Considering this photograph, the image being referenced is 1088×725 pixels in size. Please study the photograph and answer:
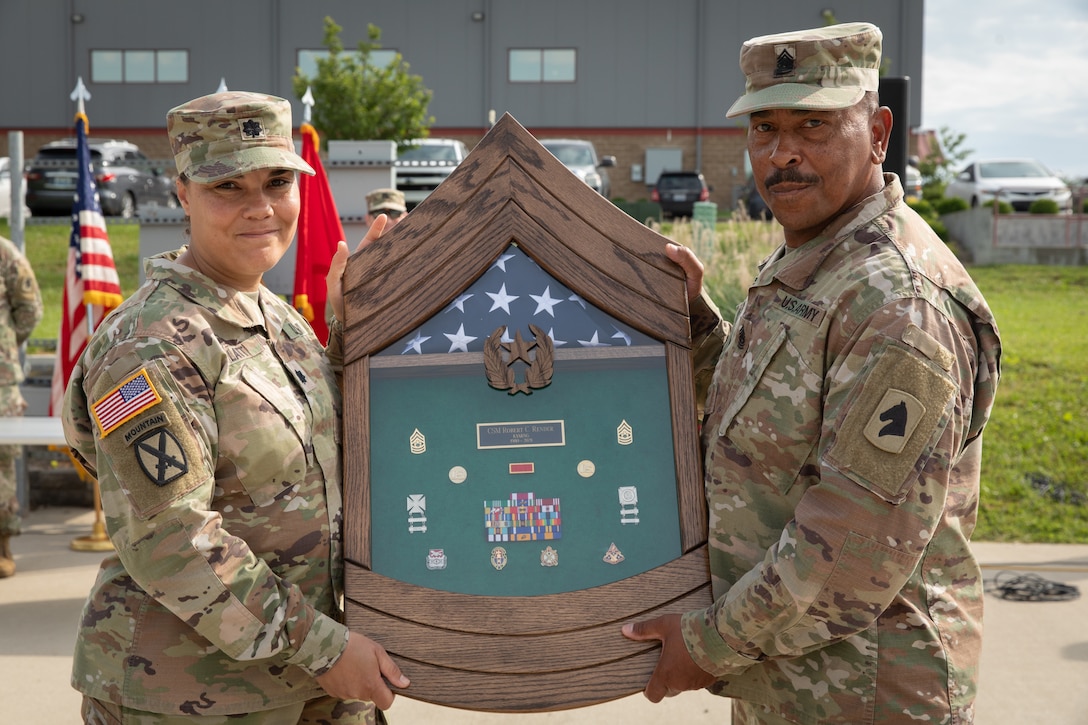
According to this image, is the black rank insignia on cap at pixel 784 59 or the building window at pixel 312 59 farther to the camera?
the building window at pixel 312 59

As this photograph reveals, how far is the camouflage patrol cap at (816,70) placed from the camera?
230cm

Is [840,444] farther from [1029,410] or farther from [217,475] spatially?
[1029,410]

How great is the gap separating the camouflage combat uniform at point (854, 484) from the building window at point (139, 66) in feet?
97.0

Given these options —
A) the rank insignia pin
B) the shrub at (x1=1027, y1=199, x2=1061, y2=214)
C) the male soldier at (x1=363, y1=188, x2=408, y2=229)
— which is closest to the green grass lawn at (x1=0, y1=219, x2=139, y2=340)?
the male soldier at (x1=363, y1=188, x2=408, y2=229)

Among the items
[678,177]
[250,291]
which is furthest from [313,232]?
[678,177]

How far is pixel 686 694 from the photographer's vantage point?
4637 mm

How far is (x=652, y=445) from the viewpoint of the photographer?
2586mm

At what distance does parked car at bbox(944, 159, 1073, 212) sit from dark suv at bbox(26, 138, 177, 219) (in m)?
15.8

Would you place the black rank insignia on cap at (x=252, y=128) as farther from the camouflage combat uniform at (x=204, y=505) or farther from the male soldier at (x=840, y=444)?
the male soldier at (x=840, y=444)

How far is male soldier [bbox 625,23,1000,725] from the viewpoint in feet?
6.95

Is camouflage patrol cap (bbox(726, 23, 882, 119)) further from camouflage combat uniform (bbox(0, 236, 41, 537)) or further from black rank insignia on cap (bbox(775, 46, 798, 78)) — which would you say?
camouflage combat uniform (bbox(0, 236, 41, 537))

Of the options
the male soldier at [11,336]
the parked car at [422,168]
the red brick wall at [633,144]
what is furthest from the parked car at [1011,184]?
the male soldier at [11,336]

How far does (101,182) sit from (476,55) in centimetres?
1137

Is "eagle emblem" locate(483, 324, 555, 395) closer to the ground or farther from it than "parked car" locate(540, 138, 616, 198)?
closer to the ground
